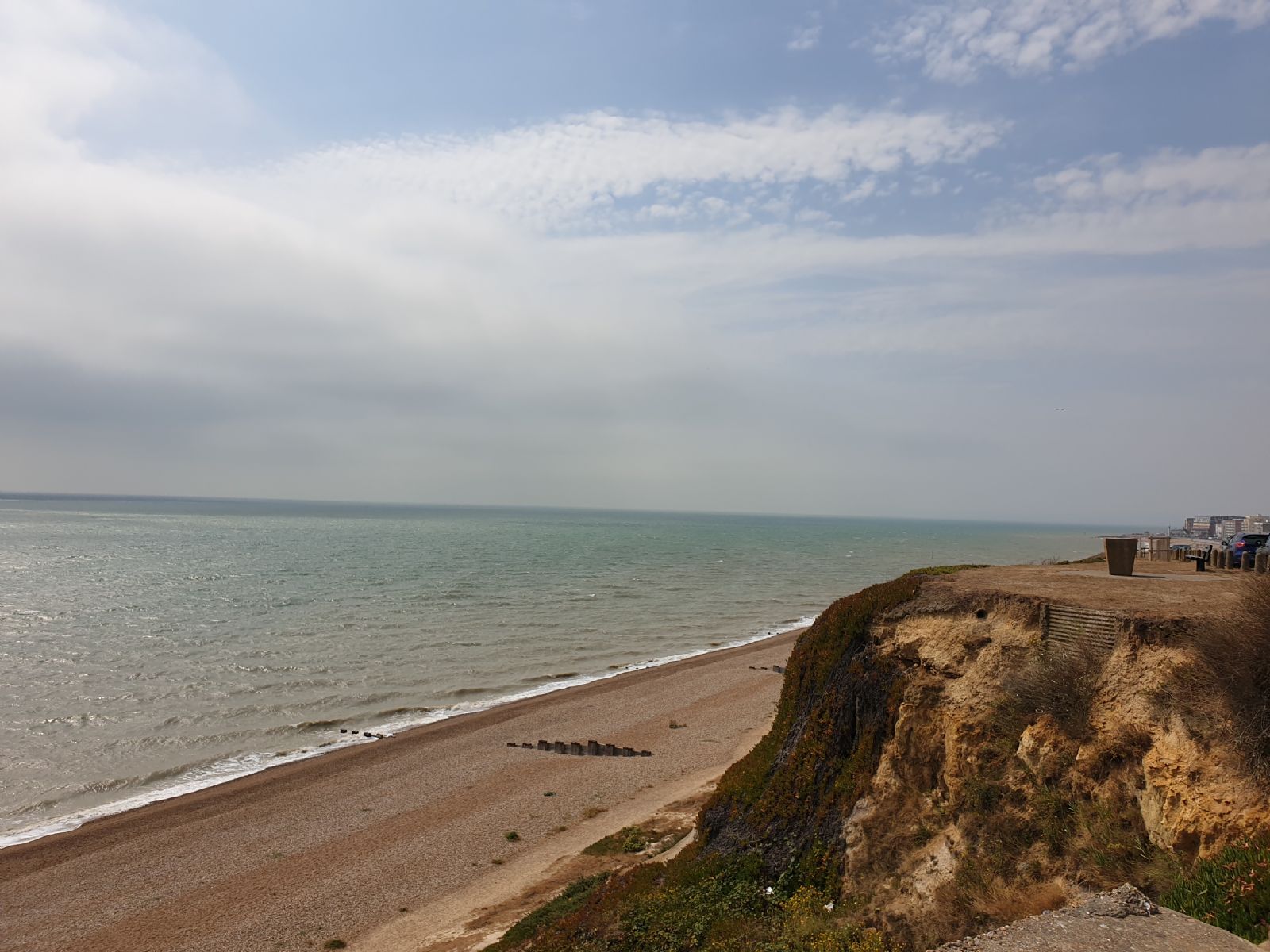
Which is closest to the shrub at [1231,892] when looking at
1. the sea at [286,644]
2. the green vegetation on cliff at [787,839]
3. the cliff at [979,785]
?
the cliff at [979,785]

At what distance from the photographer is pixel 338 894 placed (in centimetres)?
1557

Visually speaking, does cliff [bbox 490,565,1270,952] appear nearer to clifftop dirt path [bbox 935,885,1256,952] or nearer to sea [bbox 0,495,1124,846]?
clifftop dirt path [bbox 935,885,1256,952]

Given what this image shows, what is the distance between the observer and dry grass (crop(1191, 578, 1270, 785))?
750 centimetres

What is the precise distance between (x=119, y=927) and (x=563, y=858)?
872 cm

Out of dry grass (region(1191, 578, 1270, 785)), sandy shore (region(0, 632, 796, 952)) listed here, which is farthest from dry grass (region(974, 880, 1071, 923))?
sandy shore (region(0, 632, 796, 952))

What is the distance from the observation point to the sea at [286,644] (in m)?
24.4

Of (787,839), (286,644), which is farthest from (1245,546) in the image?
(286,644)

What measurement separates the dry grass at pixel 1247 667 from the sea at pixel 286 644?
80.9 feet

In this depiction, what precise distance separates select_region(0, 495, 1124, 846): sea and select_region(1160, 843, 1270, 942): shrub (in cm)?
2383

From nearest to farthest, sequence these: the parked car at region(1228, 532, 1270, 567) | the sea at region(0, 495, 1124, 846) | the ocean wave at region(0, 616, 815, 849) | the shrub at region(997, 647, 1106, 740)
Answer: the shrub at region(997, 647, 1106, 740)
the parked car at region(1228, 532, 1270, 567)
the ocean wave at region(0, 616, 815, 849)
the sea at region(0, 495, 1124, 846)

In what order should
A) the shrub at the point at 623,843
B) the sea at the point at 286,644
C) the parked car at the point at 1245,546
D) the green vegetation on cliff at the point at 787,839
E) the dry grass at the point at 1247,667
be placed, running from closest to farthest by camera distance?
the dry grass at the point at 1247,667
the green vegetation on cliff at the point at 787,839
the shrub at the point at 623,843
the parked car at the point at 1245,546
the sea at the point at 286,644

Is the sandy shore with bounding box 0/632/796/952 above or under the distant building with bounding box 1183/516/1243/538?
under

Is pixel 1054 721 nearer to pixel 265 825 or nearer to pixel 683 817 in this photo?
pixel 683 817

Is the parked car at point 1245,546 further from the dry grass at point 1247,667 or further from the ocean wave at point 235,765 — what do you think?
the ocean wave at point 235,765
